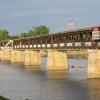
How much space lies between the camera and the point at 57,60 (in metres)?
84.7

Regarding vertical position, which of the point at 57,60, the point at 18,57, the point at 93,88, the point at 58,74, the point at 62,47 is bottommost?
the point at 93,88

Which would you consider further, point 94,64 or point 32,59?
point 32,59

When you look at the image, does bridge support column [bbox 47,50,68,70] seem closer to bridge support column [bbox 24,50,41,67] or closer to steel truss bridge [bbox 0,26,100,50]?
steel truss bridge [bbox 0,26,100,50]

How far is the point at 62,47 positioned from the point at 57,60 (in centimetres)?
265

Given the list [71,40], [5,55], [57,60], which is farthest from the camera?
[5,55]

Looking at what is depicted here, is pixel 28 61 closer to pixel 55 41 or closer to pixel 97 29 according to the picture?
pixel 55 41

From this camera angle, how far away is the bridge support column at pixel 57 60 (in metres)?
84.7

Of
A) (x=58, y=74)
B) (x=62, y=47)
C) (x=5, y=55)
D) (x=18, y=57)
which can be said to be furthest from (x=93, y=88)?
(x=5, y=55)

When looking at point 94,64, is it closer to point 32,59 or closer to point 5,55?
point 32,59

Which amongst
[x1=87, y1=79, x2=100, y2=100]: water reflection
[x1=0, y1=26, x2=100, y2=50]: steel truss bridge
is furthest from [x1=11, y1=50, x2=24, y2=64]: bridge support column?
[x1=87, y1=79, x2=100, y2=100]: water reflection

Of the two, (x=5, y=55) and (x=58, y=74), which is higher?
(x=5, y=55)

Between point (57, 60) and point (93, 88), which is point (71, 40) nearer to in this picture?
point (57, 60)

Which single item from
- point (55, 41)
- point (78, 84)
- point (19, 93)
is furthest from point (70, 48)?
point (19, 93)

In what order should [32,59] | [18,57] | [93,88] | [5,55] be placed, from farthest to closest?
[5,55] → [18,57] → [32,59] → [93,88]
